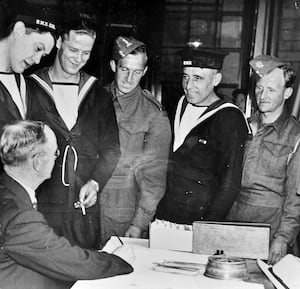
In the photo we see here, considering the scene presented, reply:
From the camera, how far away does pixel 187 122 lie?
290cm

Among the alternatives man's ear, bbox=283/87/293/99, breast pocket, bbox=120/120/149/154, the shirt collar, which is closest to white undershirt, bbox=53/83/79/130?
breast pocket, bbox=120/120/149/154

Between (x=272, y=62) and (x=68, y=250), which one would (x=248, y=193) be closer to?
(x=272, y=62)

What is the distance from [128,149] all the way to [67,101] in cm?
36

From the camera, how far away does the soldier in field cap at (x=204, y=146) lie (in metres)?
2.88

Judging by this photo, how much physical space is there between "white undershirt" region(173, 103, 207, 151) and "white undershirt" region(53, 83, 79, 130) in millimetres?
485

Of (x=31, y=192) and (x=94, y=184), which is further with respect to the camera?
(x=94, y=184)

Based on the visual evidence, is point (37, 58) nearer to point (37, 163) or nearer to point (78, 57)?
point (78, 57)

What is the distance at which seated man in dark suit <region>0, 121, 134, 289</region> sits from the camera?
2783 millimetres

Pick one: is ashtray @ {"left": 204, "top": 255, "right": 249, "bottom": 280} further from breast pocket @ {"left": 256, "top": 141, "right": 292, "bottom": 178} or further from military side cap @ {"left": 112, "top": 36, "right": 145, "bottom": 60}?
military side cap @ {"left": 112, "top": 36, "right": 145, "bottom": 60}

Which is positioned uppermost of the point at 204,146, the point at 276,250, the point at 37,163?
the point at 204,146

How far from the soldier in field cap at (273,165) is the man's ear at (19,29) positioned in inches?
43.1

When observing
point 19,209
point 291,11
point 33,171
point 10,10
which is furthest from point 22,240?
point 291,11

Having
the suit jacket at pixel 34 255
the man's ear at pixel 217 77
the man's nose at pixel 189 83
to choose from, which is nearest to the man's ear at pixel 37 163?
the suit jacket at pixel 34 255

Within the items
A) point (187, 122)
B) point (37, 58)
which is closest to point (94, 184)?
point (187, 122)
